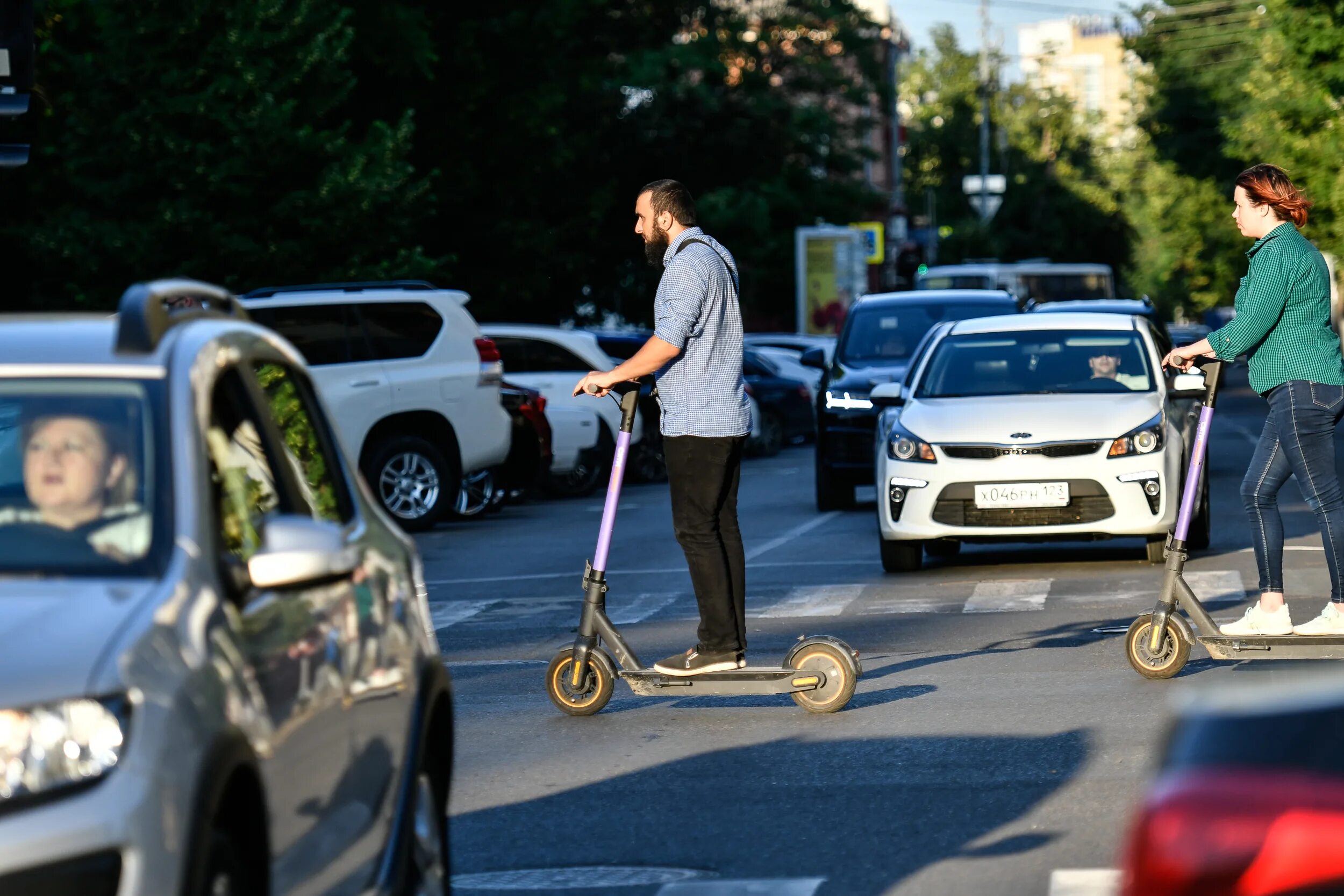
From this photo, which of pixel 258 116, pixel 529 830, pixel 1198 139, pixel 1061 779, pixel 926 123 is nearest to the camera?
pixel 529 830

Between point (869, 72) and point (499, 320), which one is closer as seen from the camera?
point (499, 320)

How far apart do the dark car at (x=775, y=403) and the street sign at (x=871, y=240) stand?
1829cm

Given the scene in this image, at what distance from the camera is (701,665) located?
8547mm

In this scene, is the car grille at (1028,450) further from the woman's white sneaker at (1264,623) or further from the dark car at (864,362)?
the woman's white sneaker at (1264,623)

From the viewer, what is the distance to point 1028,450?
1377cm

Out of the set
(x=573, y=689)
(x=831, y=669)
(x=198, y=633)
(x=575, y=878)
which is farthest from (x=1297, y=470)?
(x=198, y=633)

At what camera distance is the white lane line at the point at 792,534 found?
650 inches

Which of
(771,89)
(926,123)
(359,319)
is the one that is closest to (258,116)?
(359,319)

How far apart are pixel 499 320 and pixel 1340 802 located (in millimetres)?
36741

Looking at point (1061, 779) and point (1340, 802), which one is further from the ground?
point (1340, 802)

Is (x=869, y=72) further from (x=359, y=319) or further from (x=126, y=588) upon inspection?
(x=126, y=588)

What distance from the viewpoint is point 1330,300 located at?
9.44 m

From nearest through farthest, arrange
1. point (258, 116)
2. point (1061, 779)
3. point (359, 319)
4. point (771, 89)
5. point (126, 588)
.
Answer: point (126, 588), point (1061, 779), point (359, 319), point (258, 116), point (771, 89)

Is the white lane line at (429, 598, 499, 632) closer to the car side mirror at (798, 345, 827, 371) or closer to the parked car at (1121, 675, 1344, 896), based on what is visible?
the car side mirror at (798, 345, 827, 371)
